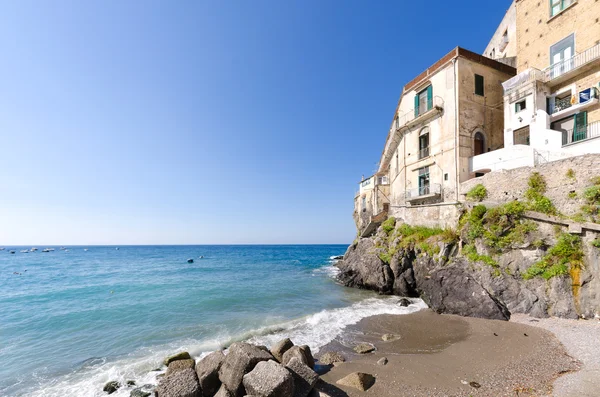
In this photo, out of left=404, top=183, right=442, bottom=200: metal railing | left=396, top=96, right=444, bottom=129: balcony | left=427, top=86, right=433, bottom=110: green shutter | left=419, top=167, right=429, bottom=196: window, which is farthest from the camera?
left=419, top=167, right=429, bottom=196: window

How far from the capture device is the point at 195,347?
465 inches

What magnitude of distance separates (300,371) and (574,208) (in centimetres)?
1547

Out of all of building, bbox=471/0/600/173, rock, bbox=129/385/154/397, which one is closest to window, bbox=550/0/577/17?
building, bbox=471/0/600/173

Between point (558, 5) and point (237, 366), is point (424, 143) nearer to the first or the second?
point (558, 5)

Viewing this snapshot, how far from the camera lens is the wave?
894 cm

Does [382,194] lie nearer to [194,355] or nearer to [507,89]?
[507,89]

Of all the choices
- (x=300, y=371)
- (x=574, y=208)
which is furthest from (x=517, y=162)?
(x=300, y=371)

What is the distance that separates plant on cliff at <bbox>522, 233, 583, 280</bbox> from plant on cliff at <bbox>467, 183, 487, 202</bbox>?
561 centimetres

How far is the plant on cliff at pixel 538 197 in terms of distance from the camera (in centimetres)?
1372

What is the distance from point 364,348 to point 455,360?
3.12 meters

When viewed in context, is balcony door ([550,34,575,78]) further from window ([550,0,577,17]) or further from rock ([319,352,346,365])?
rock ([319,352,346,365])

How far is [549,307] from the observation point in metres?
11.9

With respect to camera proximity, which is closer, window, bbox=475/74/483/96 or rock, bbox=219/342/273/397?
rock, bbox=219/342/273/397

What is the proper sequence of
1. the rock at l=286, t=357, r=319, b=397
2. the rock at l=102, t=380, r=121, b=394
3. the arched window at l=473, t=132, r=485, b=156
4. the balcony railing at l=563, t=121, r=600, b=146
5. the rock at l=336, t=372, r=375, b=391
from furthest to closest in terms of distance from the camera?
1. the arched window at l=473, t=132, r=485, b=156
2. the balcony railing at l=563, t=121, r=600, b=146
3. the rock at l=102, t=380, r=121, b=394
4. the rock at l=336, t=372, r=375, b=391
5. the rock at l=286, t=357, r=319, b=397
